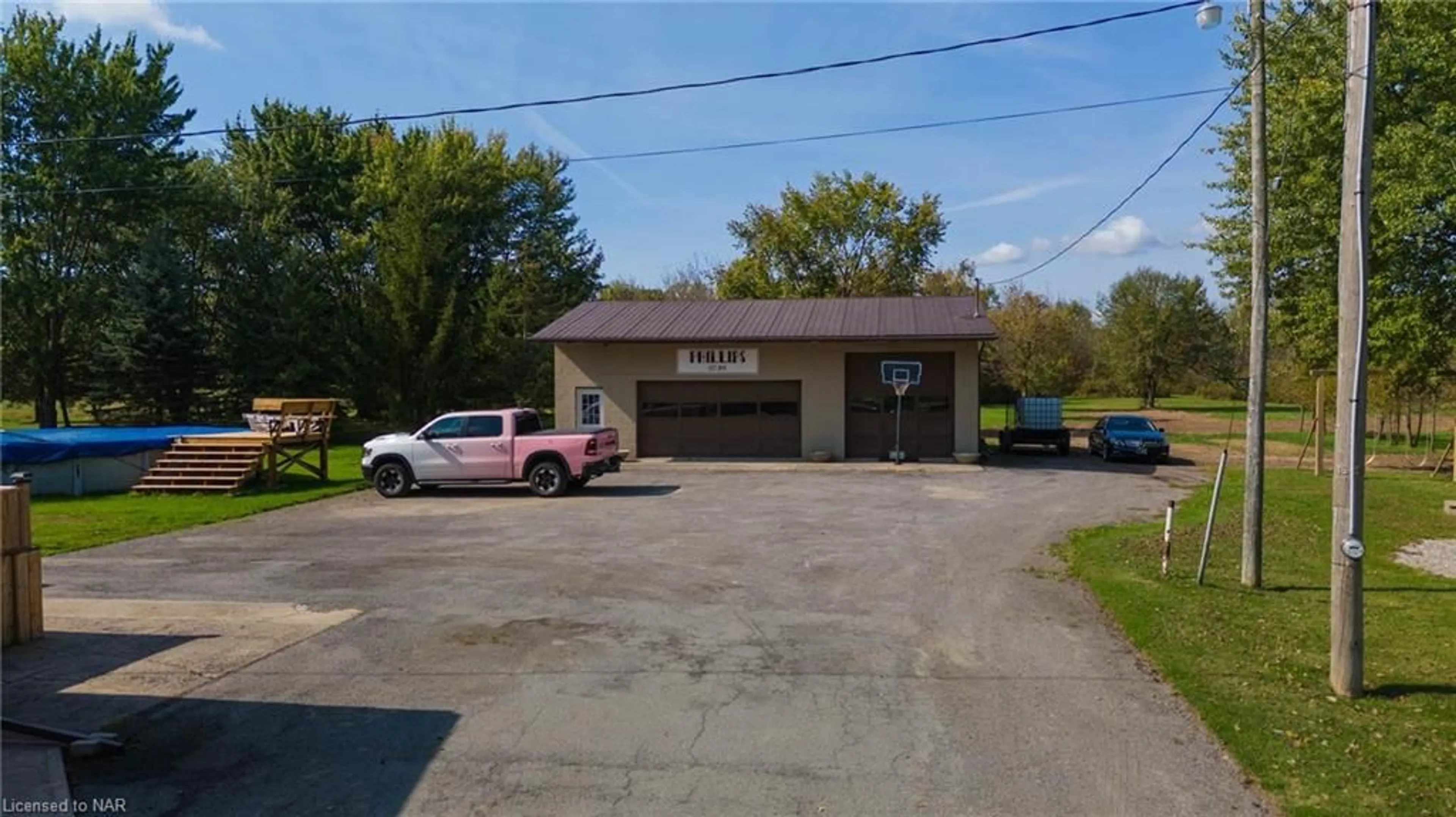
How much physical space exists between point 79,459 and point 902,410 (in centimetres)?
2106

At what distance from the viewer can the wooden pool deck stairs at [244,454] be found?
2053 cm

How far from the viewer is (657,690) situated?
6.62 metres

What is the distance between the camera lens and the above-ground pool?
65.4ft

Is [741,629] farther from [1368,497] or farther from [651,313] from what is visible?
[651,313]

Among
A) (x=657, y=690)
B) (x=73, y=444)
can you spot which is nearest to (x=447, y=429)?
(x=73, y=444)

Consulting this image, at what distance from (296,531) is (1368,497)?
20.6 meters

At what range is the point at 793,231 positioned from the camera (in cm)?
5466

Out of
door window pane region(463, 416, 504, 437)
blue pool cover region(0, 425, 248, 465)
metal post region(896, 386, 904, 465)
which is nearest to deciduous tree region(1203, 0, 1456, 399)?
metal post region(896, 386, 904, 465)

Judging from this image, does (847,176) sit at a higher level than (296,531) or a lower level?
higher

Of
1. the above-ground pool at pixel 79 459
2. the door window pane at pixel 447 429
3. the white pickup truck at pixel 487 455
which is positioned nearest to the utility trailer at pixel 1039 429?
the white pickup truck at pixel 487 455

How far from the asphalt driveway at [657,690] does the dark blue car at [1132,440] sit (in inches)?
693

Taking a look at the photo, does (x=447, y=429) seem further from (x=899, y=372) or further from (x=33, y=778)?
(x=33, y=778)

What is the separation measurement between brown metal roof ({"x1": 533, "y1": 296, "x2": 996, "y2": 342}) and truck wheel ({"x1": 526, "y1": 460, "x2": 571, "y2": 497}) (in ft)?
33.8

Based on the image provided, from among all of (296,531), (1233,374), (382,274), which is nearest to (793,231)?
(382,274)
